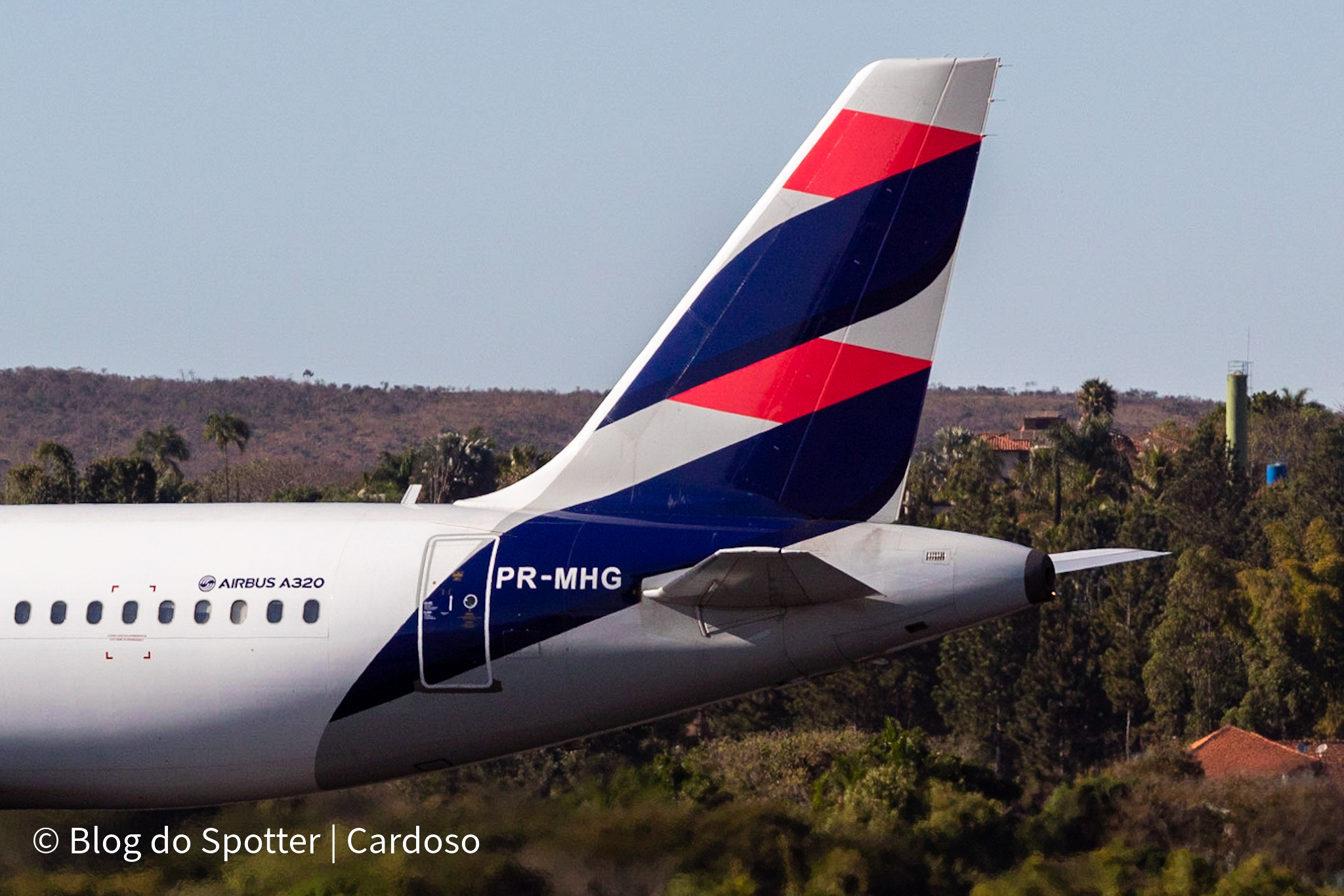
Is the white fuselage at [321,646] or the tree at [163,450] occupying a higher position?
the white fuselage at [321,646]

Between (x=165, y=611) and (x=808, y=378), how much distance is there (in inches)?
286

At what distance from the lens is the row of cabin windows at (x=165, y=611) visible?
18.6 metres

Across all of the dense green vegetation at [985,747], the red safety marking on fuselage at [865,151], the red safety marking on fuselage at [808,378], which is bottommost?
the dense green vegetation at [985,747]

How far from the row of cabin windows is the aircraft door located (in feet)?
4.15

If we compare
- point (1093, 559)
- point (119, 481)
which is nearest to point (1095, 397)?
point (119, 481)

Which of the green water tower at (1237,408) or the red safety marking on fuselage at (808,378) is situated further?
the green water tower at (1237,408)

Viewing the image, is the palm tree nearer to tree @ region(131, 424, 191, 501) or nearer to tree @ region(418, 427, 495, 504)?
tree @ region(131, 424, 191, 501)

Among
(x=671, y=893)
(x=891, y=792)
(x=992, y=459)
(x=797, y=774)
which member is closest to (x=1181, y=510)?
(x=992, y=459)

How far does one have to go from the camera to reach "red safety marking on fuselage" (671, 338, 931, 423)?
1839cm

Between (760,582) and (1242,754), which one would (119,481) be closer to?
(1242,754)

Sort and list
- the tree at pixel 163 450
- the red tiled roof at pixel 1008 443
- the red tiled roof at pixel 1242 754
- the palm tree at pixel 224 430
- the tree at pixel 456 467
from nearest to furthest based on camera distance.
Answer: the red tiled roof at pixel 1242 754
the tree at pixel 456 467
the tree at pixel 163 450
the palm tree at pixel 224 430
the red tiled roof at pixel 1008 443

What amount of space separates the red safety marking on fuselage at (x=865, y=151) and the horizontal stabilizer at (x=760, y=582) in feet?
13.2

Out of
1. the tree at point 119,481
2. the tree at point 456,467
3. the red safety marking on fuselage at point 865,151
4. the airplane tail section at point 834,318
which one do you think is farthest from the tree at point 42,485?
the red safety marking on fuselage at point 865,151

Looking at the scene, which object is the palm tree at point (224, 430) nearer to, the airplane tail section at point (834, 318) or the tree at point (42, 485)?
the tree at point (42, 485)
